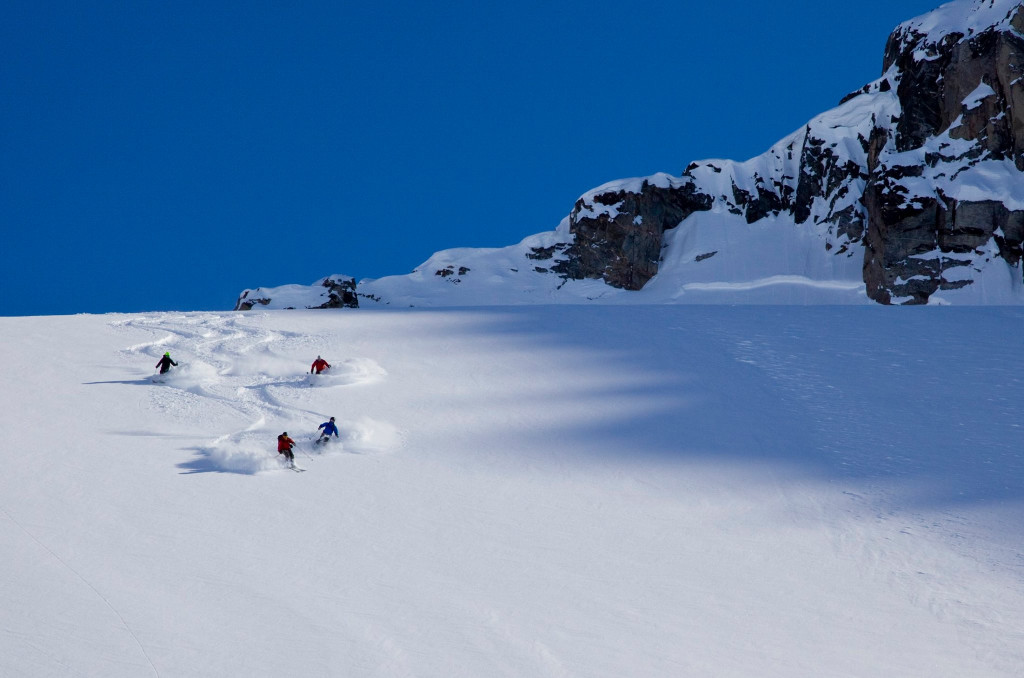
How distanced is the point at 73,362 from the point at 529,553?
14817mm

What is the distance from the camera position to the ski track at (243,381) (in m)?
13.3

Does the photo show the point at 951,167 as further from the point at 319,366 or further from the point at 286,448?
the point at 286,448

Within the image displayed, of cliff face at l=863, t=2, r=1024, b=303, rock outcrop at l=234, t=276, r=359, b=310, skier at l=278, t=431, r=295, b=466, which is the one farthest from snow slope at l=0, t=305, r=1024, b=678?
cliff face at l=863, t=2, r=1024, b=303

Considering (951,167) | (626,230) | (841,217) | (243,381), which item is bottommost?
(243,381)

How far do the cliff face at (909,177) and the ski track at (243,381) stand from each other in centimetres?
7481

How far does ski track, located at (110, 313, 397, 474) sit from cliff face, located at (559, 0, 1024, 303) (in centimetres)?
7481

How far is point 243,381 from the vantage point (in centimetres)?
1783

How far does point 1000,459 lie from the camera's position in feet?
42.4

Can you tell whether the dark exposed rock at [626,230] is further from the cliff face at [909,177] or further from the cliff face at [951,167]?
the cliff face at [951,167]

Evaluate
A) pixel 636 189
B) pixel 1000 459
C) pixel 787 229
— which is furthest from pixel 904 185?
pixel 1000 459

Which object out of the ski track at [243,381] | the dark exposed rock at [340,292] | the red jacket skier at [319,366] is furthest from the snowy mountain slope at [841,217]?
the red jacket skier at [319,366]

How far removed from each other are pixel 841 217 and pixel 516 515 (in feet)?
328

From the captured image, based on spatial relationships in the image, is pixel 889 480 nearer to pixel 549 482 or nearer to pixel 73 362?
pixel 549 482

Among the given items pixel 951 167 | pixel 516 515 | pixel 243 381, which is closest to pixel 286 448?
pixel 516 515
